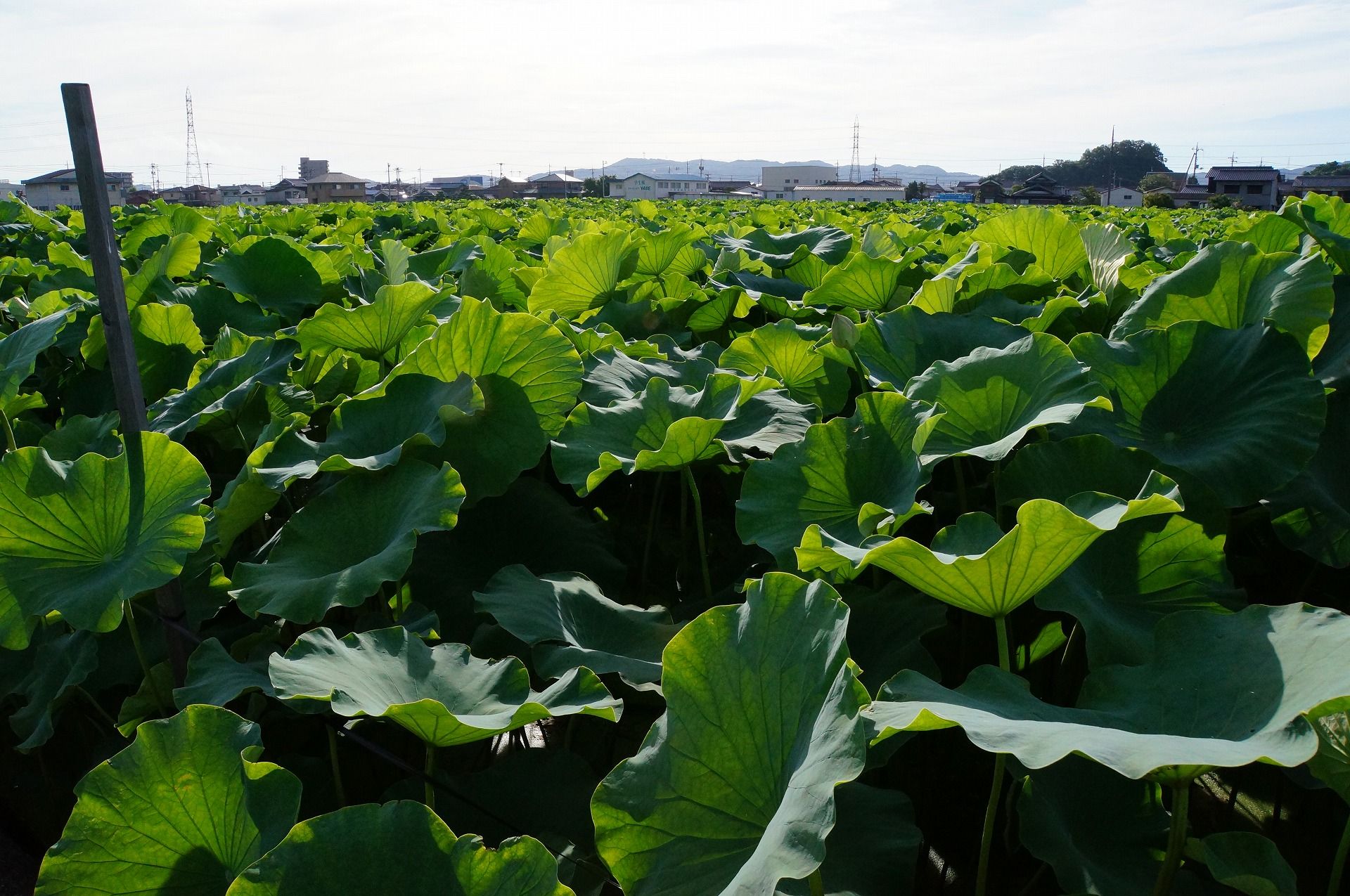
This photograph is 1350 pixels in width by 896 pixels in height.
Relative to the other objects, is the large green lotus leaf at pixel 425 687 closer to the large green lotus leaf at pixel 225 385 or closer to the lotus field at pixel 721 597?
the lotus field at pixel 721 597

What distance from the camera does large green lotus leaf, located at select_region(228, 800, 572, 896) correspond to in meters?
0.69

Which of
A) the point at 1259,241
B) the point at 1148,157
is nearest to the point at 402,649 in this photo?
the point at 1259,241

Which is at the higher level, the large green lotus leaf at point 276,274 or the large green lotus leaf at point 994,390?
the large green lotus leaf at point 276,274

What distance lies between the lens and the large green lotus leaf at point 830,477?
112 centimetres

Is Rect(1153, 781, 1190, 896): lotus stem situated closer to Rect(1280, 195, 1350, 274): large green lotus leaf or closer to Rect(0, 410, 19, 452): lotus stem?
Rect(1280, 195, 1350, 274): large green lotus leaf

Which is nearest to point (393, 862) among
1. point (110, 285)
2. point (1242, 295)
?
point (110, 285)

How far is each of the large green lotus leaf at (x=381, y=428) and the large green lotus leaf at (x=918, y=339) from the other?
0.57 metres

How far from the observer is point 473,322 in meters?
1.33

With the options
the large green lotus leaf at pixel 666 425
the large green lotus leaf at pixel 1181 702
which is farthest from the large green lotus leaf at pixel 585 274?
the large green lotus leaf at pixel 1181 702

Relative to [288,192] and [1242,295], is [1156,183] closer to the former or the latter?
[288,192]

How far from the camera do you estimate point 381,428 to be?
131 centimetres

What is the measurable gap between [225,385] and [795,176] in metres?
66.7

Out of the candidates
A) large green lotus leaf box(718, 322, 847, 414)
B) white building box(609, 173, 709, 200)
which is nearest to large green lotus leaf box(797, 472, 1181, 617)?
large green lotus leaf box(718, 322, 847, 414)

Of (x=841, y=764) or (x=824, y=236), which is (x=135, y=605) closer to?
(x=841, y=764)
